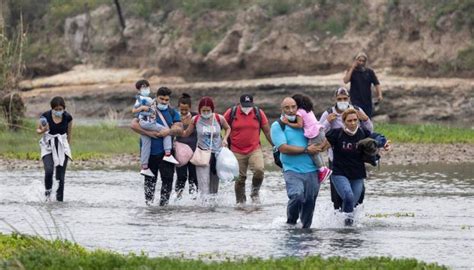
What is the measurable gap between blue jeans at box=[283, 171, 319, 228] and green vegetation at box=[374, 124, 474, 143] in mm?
16174

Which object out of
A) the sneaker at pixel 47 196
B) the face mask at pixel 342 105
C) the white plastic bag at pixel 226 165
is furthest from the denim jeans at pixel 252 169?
the face mask at pixel 342 105

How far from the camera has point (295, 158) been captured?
16828mm

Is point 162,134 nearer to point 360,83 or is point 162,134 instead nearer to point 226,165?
Answer: point 226,165

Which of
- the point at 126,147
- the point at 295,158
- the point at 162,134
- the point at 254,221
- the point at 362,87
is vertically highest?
the point at 362,87

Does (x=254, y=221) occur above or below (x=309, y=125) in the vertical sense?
below

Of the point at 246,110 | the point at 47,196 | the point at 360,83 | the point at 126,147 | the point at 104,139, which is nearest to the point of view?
the point at 246,110

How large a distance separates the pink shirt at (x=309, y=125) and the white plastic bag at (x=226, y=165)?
336 cm

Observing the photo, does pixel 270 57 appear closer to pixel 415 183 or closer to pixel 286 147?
pixel 415 183

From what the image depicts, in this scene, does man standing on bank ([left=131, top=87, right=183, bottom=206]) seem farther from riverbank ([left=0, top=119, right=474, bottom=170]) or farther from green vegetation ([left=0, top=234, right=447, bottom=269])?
riverbank ([left=0, top=119, right=474, bottom=170])

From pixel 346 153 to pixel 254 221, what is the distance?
2.33 metres

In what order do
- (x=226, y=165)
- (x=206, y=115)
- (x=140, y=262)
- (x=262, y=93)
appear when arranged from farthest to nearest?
(x=262, y=93) → (x=206, y=115) → (x=226, y=165) → (x=140, y=262)

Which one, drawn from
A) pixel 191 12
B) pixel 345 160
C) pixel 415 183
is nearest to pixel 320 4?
pixel 191 12

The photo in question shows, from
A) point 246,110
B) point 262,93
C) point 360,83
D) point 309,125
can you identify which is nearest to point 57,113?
point 246,110

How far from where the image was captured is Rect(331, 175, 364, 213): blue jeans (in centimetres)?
1684
